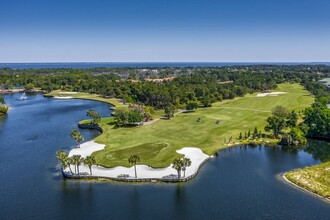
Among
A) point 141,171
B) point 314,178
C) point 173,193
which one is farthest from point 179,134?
point 314,178

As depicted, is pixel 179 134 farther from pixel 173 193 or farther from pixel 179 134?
pixel 173 193

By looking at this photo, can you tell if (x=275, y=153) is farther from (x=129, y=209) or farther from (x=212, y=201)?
(x=129, y=209)

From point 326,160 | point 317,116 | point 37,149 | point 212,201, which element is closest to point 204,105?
point 317,116

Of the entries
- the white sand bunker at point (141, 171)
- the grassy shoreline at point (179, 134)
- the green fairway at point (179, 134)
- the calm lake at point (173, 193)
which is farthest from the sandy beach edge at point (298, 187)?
the grassy shoreline at point (179, 134)

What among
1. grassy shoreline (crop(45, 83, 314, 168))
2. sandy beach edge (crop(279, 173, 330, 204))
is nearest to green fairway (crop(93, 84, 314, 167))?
grassy shoreline (crop(45, 83, 314, 168))

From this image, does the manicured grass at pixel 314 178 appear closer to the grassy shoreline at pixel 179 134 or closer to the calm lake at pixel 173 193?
the calm lake at pixel 173 193

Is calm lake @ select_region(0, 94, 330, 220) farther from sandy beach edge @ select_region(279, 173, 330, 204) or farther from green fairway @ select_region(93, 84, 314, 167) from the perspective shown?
green fairway @ select_region(93, 84, 314, 167)
